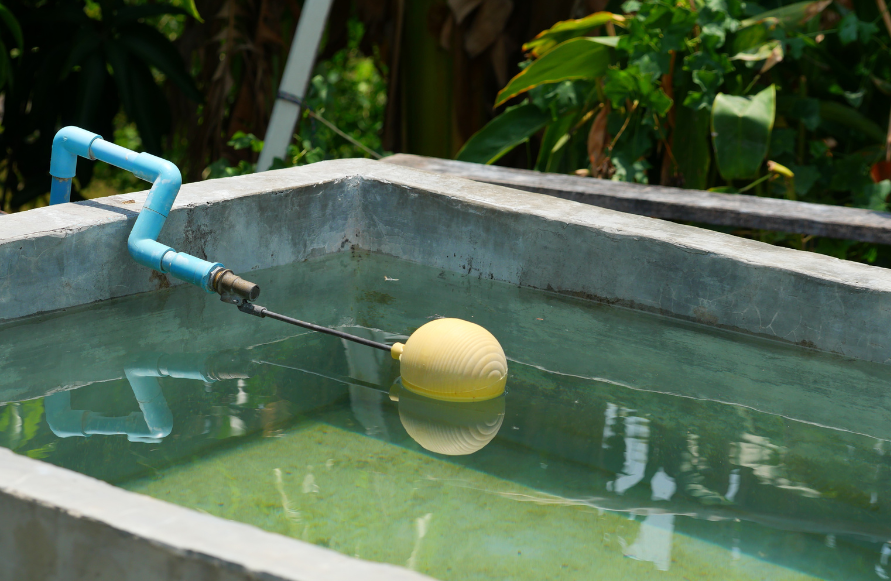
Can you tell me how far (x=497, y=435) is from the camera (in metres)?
1.95

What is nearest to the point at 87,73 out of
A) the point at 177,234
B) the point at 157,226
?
A: the point at 177,234

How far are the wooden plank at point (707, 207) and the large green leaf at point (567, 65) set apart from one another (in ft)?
1.91

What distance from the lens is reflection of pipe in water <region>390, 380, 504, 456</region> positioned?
6.29ft

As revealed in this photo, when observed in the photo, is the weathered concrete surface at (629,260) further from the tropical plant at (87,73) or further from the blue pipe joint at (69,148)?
the tropical plant at (87,73)

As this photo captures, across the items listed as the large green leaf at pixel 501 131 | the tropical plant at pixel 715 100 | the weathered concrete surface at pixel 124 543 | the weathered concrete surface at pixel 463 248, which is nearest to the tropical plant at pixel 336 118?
the large green leaf at pixel 501 131

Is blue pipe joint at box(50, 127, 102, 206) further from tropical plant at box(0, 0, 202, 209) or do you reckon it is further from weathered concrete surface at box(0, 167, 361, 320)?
tropical plant at box(0, 0, 202, 209)

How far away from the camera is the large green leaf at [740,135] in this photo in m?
3.23

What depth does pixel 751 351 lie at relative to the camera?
7.49 ft

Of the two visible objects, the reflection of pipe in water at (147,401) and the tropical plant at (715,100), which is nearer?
the reflection of pipe in water at (147,401)

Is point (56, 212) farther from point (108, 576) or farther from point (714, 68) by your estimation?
point (714, 68)

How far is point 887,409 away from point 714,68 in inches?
66.5

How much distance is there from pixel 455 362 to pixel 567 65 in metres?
1.87

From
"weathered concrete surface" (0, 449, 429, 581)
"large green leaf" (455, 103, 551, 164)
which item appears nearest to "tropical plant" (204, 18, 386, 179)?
"large green leaf" (455, 103, 551, 164)

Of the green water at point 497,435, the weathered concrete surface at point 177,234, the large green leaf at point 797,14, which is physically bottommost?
the green water at point 497,435
